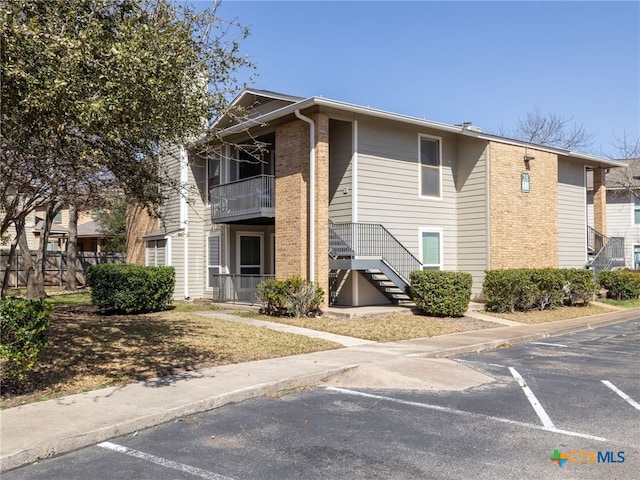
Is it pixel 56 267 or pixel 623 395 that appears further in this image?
pixel 56 267

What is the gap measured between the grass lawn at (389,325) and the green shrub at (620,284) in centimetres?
897

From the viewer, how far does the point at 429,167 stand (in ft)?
61.8

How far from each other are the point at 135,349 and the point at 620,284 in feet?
59.5

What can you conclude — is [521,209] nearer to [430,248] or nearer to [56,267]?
[430,248]

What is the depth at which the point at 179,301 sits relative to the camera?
21109 mm

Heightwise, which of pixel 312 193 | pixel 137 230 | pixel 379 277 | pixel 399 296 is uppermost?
pixel 312 193

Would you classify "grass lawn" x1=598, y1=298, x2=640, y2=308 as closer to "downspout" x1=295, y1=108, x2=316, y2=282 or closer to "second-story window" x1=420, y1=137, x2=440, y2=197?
"second-story window" x1=420, y1=137, x2=440, y2=197

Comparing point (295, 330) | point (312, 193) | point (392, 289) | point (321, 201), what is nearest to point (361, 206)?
point (321, 201)

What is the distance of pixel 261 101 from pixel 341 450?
50.9 feet

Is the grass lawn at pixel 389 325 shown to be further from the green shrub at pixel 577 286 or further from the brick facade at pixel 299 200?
the green shrub at pixel 577 286

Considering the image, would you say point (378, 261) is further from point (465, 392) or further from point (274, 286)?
point (465, 392)

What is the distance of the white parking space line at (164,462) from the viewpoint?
477 centimetres

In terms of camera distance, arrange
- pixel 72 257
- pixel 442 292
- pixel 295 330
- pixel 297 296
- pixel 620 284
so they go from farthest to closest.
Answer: pixel 72 257 → pixel 620 284 → pixel 442 292 → pixel 297 296 → pixel 295 330

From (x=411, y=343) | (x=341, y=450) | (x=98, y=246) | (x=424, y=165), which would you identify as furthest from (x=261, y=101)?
(x=98, y=246)
